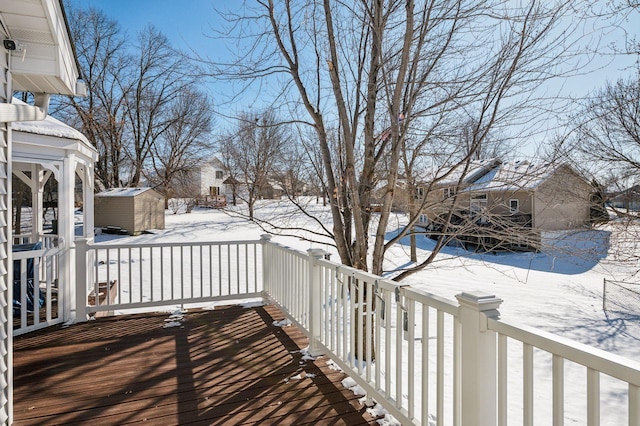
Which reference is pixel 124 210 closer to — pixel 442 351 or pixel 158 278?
pixel 158 278

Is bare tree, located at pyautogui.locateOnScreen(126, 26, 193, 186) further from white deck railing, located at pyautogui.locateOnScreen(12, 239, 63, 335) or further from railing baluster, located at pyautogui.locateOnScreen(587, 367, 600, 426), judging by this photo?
railing baluster, located at pyautogui.locateOnScreen(587, 367, 600, 426)

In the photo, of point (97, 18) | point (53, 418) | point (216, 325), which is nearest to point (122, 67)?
point (97, 18)

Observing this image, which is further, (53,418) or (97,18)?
(97,18)

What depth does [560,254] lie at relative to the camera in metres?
3.96

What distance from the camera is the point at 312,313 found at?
130 inches

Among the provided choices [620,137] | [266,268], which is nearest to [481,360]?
[266,268]

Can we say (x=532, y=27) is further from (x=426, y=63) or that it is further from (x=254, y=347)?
(x=254, y=347)

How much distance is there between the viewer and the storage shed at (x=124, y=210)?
1558 cm

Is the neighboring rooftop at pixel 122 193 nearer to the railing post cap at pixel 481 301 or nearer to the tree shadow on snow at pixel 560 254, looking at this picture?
the tree shadow on snow at pixel 560 254

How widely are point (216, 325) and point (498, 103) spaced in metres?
3.63

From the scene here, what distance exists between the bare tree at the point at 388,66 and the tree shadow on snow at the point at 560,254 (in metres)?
1.30

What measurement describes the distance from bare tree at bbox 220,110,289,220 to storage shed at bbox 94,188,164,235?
35.7 ft

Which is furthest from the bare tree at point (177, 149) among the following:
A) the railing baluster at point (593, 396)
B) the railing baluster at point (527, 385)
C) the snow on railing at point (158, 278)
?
the railing baluster at point (593, 396)

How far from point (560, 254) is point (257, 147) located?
4204mm
